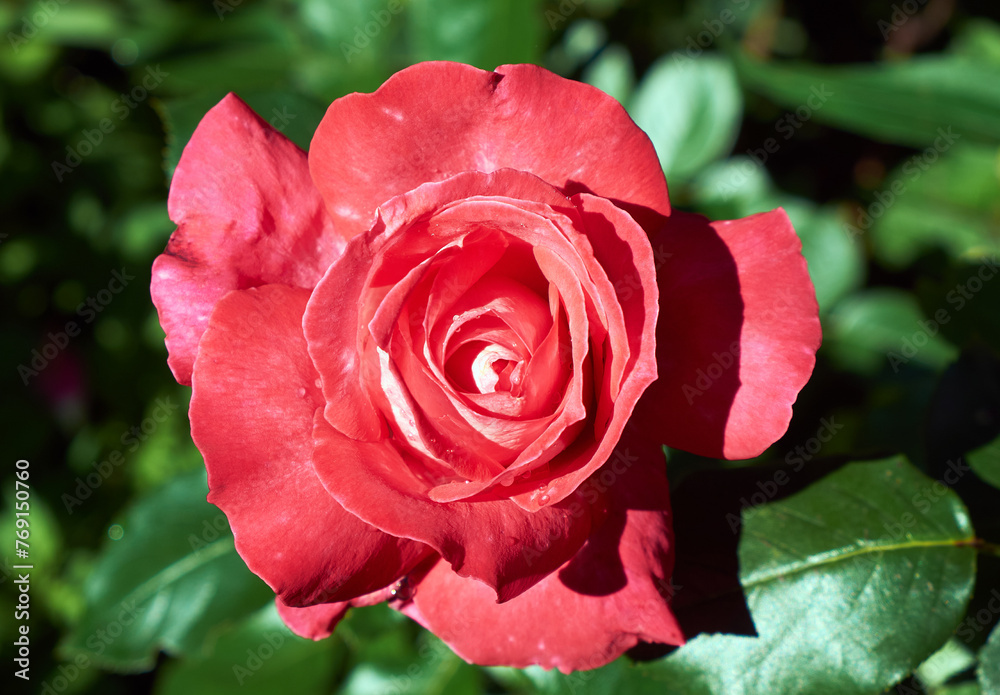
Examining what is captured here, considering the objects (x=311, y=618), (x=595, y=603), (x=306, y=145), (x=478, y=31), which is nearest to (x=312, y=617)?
(x=311, y=618)

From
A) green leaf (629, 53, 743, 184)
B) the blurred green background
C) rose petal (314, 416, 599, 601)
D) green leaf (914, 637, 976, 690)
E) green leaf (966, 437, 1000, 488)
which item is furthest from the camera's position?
green leaf (629, 53, 743, 184)

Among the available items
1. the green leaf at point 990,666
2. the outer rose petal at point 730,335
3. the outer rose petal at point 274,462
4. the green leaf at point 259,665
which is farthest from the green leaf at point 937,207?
the outer rose petal at point 274,462

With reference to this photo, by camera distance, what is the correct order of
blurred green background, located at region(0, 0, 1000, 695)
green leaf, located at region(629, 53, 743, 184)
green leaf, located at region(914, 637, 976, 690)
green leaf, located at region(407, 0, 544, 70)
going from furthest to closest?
1. green leaf, located at region(629, 53, 743, 184)
2. green leaf, located at region(407, 0, 544, 70)
3. blurred green background, located at region(0, 0, 1000, 695)
4. green leaf, located at region(914, 637, 976, 690)

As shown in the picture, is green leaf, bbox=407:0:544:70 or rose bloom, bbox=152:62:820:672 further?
green leaf, bbox=407:0:544:70

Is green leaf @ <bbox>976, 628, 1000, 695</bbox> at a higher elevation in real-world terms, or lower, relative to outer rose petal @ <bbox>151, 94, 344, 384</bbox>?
lower

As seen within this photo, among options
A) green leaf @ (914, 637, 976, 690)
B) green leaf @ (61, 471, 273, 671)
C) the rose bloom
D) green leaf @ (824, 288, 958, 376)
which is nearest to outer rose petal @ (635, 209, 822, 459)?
the rose bloom

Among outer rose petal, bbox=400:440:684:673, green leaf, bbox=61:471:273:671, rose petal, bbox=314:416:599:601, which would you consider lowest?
green leaf, bbox=61:471:273:671

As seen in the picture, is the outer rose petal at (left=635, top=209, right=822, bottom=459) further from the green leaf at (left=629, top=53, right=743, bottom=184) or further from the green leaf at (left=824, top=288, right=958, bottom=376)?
the green leaf at (left=824, top=288, right=958, bottom=376)
